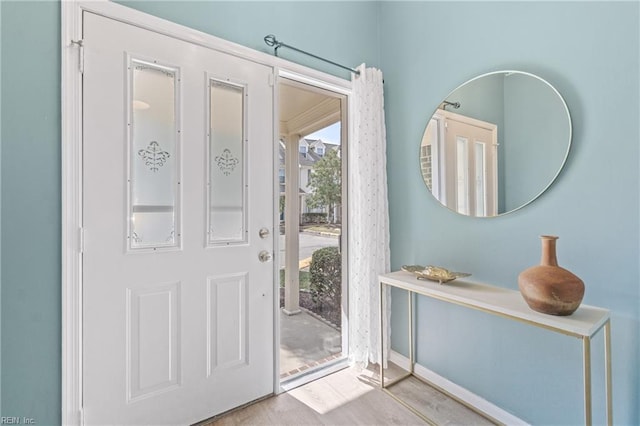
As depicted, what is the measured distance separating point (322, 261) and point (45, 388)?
1917 millimetres

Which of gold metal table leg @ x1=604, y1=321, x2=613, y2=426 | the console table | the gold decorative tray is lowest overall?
gold metal table leg @ x1=604, y1=321, x2=613, y2=426

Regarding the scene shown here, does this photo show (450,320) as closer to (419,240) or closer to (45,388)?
(419,240)

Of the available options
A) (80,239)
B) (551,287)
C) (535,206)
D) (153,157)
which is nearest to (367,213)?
(535,206)

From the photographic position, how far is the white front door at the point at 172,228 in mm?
1347

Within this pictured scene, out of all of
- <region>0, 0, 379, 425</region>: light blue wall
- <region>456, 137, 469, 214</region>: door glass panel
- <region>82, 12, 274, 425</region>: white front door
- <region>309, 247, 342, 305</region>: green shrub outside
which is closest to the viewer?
<region>0, 0, 379, 425</region>: light blue wall

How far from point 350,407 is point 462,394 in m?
0.70

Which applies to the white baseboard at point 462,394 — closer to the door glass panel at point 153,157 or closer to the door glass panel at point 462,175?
the door glass panel at point 462,175

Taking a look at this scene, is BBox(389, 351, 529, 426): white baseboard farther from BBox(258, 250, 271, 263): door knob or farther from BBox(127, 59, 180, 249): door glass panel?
BBox(127, 59, 180, 249): door glass panel

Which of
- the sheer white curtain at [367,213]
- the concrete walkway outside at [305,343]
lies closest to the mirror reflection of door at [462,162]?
the sheer white curtain at [367,213]

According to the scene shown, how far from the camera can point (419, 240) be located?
2072 mm

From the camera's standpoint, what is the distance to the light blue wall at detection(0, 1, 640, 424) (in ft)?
3.97

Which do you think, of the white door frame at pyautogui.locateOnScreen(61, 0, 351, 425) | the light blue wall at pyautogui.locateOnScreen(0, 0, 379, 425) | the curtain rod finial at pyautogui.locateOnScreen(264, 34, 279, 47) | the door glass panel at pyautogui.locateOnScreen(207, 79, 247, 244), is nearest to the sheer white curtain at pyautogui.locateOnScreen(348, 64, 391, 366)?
the curtain rod finial at pyautogui.locateOnScreen(264, 34, 279, 47)

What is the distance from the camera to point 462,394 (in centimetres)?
179

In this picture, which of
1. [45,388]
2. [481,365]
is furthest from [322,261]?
[45,388]
